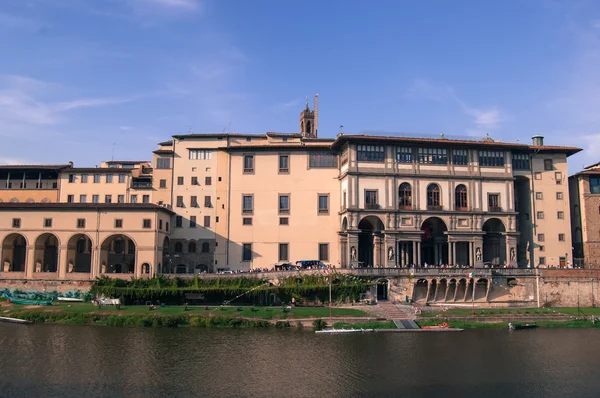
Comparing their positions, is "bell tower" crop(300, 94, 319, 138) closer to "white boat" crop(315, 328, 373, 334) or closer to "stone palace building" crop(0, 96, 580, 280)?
"stone palace building" crop(0, 96, 580, 280)

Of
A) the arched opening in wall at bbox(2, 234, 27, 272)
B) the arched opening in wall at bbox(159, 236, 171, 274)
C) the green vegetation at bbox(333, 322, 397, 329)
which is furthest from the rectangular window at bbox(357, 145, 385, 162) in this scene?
the arched opening in wall at bbox(2, 234, 27, 272)

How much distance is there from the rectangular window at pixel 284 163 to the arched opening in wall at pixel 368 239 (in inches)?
493

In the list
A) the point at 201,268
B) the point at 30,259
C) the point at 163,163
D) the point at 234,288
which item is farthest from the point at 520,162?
the point at 30,259

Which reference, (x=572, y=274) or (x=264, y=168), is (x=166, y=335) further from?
(x=572, y=274)

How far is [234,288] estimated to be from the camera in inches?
2525

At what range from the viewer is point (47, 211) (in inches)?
2721

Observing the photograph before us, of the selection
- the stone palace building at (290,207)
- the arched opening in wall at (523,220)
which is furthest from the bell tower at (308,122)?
the arched opening in wall at (523,220)

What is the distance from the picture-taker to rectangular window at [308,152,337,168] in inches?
2992

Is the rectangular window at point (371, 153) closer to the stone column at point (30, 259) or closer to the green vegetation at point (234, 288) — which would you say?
the green vegetation at point (234, 288)

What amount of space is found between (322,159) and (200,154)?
17037mm

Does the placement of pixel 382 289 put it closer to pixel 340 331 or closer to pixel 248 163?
pixel 340 331

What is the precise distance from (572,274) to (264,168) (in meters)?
41.8

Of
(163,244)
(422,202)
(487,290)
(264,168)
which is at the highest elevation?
(264,168)

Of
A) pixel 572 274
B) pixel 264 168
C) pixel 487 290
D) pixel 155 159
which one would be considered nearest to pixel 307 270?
pixel 264 168
